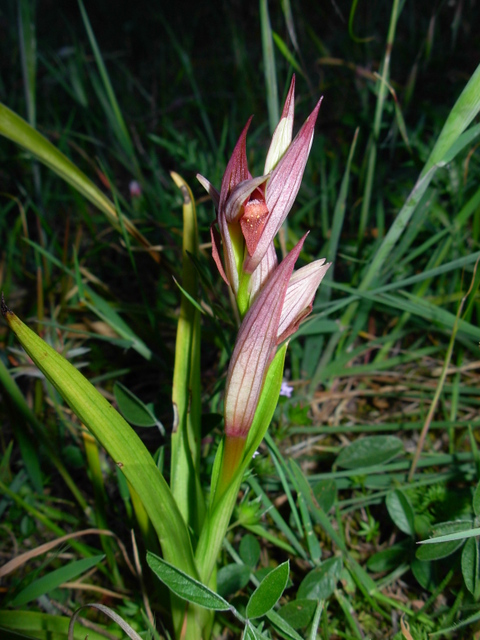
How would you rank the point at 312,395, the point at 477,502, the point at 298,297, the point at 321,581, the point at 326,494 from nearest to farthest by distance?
the point at 298,297
the point at 477,502
the point at 321,581
the point at 326,494
the point at 312,395

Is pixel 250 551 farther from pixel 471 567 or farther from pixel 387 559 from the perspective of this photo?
pixel 471 567

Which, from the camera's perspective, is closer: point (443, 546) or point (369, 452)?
point (443, 546)

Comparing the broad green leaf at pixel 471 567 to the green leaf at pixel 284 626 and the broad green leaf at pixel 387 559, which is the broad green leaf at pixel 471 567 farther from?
the green leaf at pixel 284 626

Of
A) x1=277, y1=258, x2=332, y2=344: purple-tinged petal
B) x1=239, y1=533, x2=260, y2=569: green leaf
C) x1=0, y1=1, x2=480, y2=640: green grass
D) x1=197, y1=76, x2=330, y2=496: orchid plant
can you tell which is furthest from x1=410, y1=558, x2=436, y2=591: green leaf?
x1=277, y1=258, x2=332, y2=344: purple-tinged petal

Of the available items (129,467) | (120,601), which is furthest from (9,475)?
(129,467)

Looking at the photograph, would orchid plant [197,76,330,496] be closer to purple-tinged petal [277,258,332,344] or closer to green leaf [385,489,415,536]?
purple-tinged petal [277,258,332,344]

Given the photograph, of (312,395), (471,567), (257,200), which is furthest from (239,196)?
(312,395)

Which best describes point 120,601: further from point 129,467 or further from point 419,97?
point 419,97
